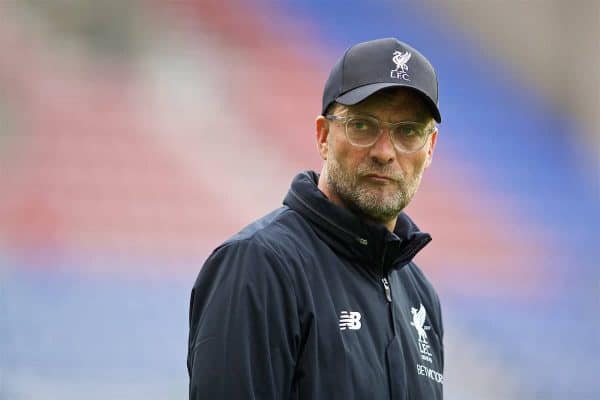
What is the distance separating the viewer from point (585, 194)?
3.87 m

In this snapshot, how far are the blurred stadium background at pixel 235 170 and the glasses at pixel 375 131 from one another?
1737mm

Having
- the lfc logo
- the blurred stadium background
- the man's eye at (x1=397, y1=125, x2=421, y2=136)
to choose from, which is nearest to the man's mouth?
the man's eye at (x1=397, y1=125, x2=421, y2=136)

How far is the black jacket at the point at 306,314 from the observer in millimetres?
1552

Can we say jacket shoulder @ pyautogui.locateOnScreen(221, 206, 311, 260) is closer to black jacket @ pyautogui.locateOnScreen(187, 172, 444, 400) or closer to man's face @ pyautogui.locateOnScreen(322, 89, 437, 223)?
black jacket @ pyautogui.locateOnScreen(187, 172, 444, 400)

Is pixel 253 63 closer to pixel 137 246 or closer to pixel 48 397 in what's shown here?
pixel 137 246

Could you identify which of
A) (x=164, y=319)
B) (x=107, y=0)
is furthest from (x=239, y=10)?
(x=164, y=319)

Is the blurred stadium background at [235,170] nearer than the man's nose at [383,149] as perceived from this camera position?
No

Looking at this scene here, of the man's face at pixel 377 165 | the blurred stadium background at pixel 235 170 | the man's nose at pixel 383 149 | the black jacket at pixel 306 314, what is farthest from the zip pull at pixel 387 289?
the blurred stadium background at pixel 235 170

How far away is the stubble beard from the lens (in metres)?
1.81

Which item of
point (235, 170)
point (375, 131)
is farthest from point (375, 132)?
point (235, 170)

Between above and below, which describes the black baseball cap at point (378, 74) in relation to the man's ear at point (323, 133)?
above

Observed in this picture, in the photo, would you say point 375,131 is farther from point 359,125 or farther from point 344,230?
point 344,230

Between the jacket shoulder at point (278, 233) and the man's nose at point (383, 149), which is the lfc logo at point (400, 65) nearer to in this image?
the man's nose at point (383, 149)

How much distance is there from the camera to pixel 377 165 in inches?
71.2
